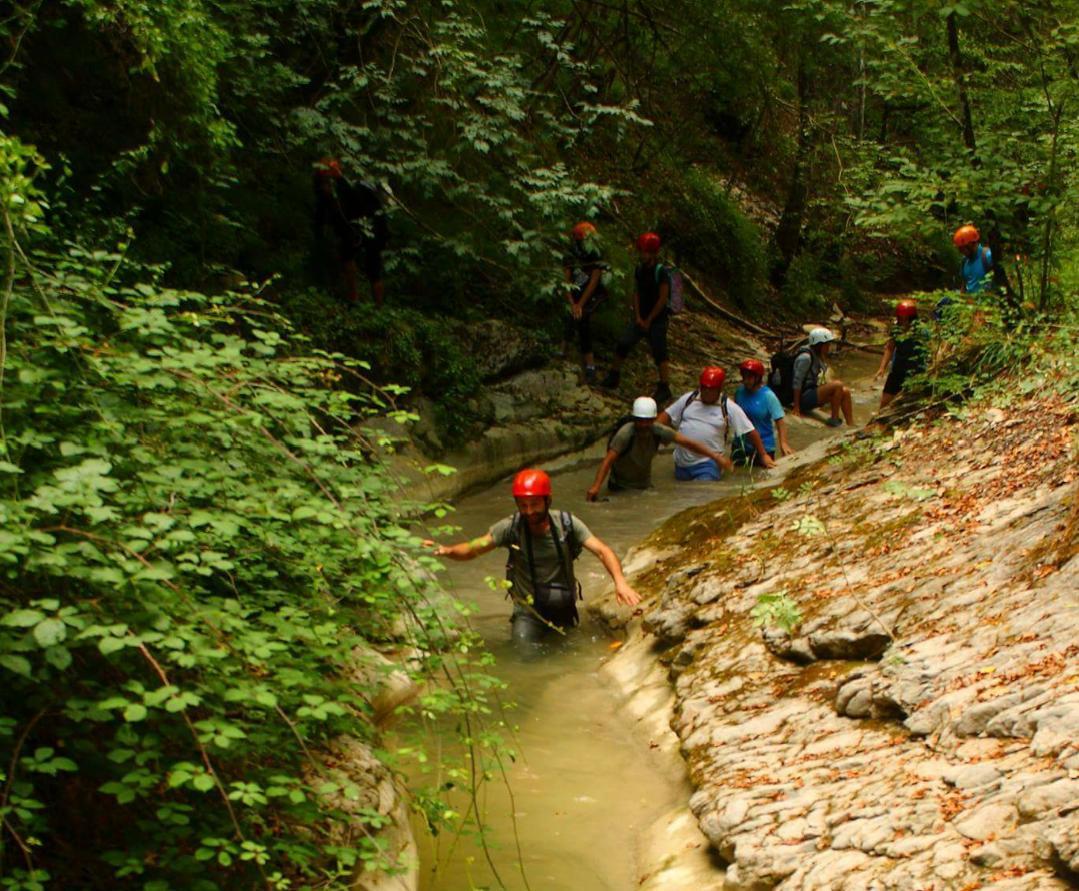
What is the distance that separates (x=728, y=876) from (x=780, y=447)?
7.79 m

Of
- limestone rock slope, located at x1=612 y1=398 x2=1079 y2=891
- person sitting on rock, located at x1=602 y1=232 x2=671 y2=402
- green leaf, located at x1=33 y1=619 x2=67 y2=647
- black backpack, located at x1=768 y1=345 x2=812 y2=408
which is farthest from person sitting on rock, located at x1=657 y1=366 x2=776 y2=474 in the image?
green leaf, located at x1=33 y1=619 x2=67 y2=647

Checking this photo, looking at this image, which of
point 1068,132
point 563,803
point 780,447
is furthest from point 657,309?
point 563,803

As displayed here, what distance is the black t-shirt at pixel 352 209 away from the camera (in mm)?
11609

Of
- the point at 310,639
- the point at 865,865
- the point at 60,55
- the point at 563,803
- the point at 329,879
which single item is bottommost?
the point at 563,803

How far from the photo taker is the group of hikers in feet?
24.9

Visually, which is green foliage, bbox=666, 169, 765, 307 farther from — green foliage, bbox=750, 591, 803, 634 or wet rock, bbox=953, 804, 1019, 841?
wet rock, bbox=953, 804, 1019, 841

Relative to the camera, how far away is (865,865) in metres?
3.79

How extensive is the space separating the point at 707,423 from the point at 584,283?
308cm

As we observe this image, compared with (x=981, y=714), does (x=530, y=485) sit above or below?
above

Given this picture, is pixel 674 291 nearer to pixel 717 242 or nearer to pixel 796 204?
pixel 717 242

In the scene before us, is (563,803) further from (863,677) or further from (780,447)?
(780,447)

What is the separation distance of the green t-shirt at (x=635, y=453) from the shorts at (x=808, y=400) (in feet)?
9.51

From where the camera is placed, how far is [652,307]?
13086 millimetres

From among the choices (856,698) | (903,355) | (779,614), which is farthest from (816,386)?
(856,698)
